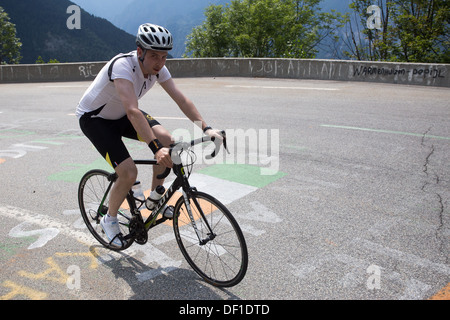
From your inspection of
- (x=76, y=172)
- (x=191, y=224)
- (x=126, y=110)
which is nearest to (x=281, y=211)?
(x=191, y=224)

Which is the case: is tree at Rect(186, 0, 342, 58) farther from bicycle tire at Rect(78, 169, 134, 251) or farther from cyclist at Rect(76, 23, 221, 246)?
cyclist at Rect(76, 23, 221, 246)

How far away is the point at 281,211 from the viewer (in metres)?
4.61

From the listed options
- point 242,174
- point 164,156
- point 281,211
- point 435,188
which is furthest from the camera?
point 242,174

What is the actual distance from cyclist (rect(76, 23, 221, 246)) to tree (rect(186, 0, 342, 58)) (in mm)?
29533

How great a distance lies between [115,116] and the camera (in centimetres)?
360

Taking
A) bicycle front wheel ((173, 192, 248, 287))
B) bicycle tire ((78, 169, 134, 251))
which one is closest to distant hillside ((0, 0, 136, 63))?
bicycle tire ((78, 169, 134, 251))

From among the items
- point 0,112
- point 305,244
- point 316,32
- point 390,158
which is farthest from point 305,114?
point 316,32

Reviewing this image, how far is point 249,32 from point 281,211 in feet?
102

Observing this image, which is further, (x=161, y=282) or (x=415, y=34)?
(x=415, y=34)

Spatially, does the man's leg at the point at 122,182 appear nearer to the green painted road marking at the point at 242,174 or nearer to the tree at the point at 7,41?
the green painted road marking at the point at 242,174

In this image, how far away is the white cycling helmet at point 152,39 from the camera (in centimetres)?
312

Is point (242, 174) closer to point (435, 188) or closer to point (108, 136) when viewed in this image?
point (435, 188)

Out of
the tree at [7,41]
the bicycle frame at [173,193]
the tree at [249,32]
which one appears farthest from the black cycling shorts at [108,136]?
the tree at [7,41]

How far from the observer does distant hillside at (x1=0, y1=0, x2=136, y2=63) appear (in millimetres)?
138125
